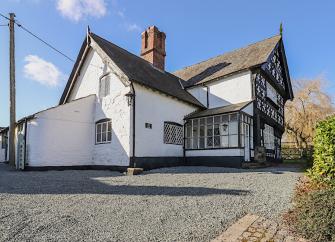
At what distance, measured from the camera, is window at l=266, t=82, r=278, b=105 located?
1903 centimetres

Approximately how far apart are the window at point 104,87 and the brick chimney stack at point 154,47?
233 inches

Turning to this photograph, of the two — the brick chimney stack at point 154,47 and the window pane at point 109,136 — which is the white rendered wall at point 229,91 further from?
the window pane at point 109,136

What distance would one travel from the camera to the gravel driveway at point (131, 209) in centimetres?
427

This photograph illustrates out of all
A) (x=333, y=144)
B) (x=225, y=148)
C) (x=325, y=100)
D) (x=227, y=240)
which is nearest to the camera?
(x=227, y=240)

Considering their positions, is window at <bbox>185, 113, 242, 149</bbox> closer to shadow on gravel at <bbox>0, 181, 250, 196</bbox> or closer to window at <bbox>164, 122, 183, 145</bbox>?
window at <bbox>164, 122, 183, 145</bbox>

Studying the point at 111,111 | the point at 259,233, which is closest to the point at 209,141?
the point at 111,111

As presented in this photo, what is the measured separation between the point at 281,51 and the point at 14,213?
2116cm

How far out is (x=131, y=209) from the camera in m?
5.52

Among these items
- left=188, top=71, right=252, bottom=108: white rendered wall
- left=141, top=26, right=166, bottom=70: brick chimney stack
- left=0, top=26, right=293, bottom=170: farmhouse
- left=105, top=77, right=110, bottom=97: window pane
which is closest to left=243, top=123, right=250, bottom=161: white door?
left=0, top=26, right=293, bottom=170: farmhouse

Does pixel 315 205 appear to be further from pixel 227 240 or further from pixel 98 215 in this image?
pixel 98 215

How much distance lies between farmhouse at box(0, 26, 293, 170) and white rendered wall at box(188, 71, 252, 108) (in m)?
0.06

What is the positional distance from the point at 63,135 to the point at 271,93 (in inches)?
578

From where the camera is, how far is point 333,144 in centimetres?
636

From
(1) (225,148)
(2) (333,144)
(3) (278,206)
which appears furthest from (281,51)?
(3) (278,206)
